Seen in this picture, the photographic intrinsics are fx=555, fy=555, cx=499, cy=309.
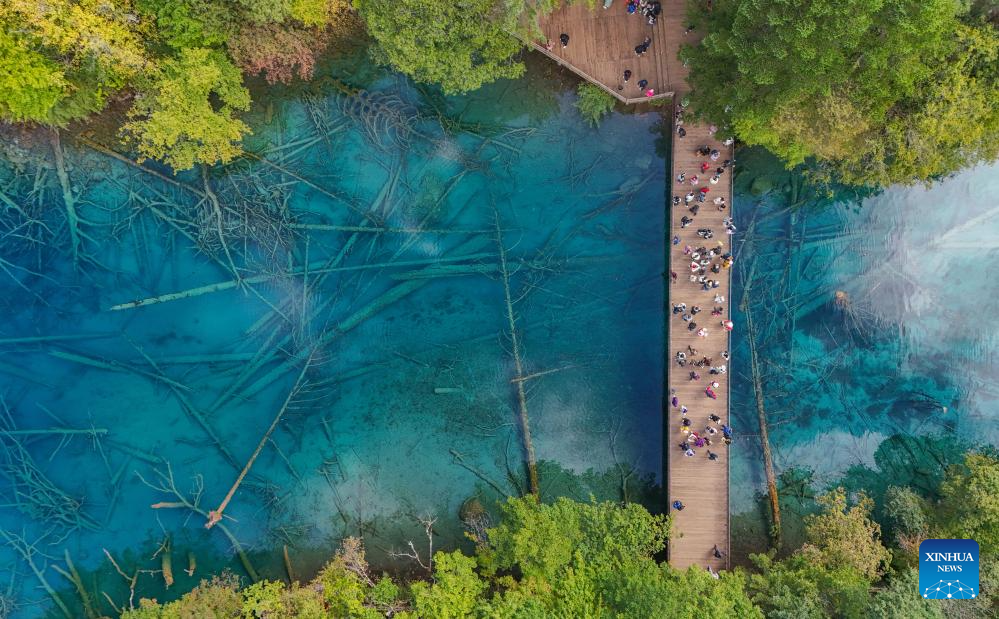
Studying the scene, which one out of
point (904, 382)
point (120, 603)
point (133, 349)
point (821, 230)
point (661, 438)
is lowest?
point (120, 603)

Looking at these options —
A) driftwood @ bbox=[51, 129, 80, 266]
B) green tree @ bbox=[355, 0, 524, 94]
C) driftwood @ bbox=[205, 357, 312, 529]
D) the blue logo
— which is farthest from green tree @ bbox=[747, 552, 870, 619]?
driftwood @ bbox=[51, 129, 80, 266]

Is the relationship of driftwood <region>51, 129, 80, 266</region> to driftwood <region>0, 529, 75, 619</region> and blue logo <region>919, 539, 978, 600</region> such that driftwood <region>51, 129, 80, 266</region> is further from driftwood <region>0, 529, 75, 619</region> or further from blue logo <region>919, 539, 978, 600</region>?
blue logo <region>919, 539, 978, 600</region>

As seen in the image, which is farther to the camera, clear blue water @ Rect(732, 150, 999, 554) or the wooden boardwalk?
clear blue water @ Rect(732, 150, 999, 554)

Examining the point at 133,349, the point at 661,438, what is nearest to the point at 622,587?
the point at 661,438

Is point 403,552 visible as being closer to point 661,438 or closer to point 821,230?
point 661,438

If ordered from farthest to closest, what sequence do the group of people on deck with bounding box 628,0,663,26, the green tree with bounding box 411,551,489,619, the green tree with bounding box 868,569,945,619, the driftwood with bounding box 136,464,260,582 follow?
Answer: the driftwood with bounding box 136,464,260,582 < the group of people on deck with bounding box 628,0,663,26 < the green tree with bounding box 411,551,489,619 < the green tree with bounding box 868,569,945,619

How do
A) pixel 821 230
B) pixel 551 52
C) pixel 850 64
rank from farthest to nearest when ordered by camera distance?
pixel 821 230 → pixel 551 52 → pixel 850 64

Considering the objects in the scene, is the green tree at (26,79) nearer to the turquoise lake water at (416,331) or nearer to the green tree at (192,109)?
the green tree at (192,109)

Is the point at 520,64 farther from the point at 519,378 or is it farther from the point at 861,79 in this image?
the point at 519,378
